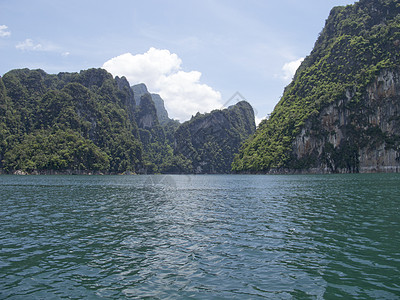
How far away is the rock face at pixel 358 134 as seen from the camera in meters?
159

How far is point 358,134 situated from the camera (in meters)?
171

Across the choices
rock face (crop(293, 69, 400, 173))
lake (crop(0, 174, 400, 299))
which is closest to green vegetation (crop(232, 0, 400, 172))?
rock face (crop(293, 69, 400, 173))

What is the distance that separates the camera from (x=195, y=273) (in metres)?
12.5

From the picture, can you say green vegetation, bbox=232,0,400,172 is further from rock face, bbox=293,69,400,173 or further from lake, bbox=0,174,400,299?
lake, bbox=0,174,400,299

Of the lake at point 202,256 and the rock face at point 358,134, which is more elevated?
the rock face at point 358,134

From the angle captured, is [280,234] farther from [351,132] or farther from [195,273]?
[351,132]

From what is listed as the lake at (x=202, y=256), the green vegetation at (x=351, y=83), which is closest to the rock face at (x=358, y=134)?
the green vegetation at (x=351, y=83)

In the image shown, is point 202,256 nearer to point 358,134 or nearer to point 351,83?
point 358,134

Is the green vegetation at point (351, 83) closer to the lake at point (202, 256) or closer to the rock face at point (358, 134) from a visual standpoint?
the rock face at point (358, 134)

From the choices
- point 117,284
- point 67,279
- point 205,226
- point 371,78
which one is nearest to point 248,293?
point 117,284

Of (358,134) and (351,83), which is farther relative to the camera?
(351,83)

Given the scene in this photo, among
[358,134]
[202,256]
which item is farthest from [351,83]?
[202,256]

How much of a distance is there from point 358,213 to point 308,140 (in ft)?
522

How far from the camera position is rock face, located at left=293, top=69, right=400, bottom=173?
6265 inches
